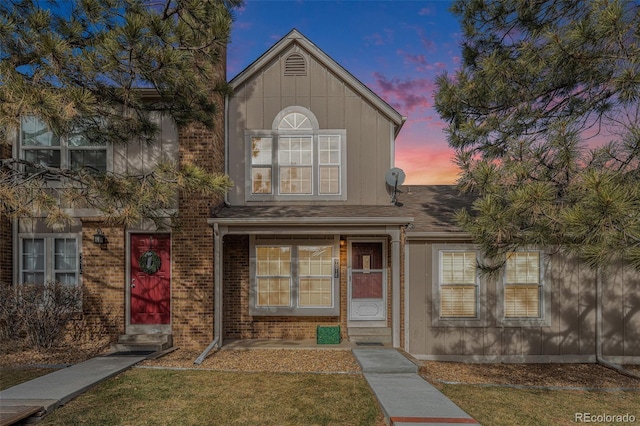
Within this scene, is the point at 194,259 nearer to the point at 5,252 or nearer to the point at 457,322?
the point at 5,252

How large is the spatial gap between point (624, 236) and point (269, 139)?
7308mm

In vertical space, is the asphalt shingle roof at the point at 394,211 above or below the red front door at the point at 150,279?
above

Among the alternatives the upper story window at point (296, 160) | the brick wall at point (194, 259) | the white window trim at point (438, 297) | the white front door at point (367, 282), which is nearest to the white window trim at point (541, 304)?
the white window trim at point (438, 297)

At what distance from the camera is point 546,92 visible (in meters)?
5.79

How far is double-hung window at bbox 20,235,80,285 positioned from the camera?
8273 millimetres

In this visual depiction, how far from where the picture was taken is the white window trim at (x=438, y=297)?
779 centimetres

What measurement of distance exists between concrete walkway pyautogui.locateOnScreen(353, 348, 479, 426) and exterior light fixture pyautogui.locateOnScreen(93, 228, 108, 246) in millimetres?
6063

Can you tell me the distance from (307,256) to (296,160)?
8.02 ft

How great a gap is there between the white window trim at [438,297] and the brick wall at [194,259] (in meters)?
4.89

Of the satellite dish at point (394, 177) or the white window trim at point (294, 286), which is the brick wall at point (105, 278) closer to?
the white window trim at point (294, 286)

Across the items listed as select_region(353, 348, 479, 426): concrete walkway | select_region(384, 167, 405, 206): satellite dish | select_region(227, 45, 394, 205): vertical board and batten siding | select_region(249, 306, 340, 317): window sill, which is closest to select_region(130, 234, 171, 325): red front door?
select_region(249, 306, 340, 317): window sill

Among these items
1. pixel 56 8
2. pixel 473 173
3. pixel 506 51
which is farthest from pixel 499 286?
pixel 56 8

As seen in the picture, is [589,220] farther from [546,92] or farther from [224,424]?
[224,424]

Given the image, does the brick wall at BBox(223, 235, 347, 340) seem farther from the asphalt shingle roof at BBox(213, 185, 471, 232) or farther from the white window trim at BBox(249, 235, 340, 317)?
the asphalt shingle roof at BBox(213, 185, 471, 232)
